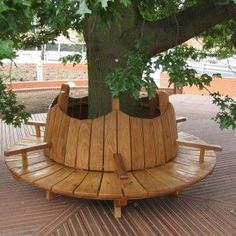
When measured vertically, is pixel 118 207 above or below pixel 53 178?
below

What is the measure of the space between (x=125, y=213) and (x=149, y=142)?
0.77 meters

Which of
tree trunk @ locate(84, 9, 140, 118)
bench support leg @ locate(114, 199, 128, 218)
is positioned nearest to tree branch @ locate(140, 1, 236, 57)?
tree trunk @ locate(84, 9, 140, 118)

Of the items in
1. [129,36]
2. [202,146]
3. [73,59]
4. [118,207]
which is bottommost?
[118,207]

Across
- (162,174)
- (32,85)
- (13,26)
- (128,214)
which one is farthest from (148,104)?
(32,85)

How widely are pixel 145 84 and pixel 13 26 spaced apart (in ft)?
4.32

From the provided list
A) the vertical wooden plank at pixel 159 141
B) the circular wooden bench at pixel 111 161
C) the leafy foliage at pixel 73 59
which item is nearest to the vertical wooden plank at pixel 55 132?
the circular wooden bench at pixel 111 161

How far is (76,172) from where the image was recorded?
3688 mm

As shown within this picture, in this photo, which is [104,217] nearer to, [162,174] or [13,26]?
[162,174]

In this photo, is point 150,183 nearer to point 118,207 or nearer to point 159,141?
point 118,207

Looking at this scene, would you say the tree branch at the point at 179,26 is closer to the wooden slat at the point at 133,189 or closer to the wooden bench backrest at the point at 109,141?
the wooden bench backrest at the point at 109,141

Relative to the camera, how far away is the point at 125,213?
361 cm

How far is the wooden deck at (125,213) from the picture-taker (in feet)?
10.8

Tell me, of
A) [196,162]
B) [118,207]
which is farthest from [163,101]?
[118,207]

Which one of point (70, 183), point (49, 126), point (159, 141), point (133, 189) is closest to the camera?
point (133, 189)
